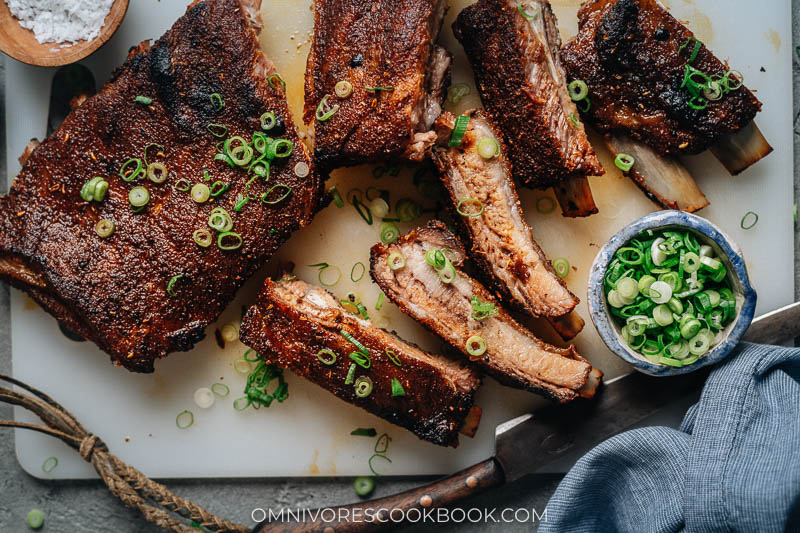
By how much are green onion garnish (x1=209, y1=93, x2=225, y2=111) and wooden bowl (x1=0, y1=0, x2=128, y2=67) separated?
2.03 ft

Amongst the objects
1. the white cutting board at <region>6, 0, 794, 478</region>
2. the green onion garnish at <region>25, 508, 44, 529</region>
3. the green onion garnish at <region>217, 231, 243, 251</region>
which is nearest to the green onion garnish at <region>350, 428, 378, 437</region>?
the white cutting board at <region>6, 0, 794, 478</region>

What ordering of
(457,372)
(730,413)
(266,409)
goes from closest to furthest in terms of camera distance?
(730,413)
(457,372)
(266,409)

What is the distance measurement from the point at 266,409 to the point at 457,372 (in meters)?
1.11

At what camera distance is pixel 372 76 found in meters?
3.12

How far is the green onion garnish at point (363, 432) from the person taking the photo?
11.7 ft

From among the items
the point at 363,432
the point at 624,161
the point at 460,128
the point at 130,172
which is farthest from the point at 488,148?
the point at 130,172

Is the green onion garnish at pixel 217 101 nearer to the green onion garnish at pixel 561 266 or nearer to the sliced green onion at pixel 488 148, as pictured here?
the sliced green onion at pixel 488 148

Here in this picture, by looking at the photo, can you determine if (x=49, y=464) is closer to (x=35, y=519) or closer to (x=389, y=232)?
(x=35, y=519)

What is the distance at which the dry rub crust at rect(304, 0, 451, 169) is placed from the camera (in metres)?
3.10

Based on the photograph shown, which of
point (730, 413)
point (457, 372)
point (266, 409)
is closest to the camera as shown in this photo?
point (730, 413)

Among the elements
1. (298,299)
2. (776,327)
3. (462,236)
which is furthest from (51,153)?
(776,327)

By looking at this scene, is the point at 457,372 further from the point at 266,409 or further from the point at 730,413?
the point at 730,413

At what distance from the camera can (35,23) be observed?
3268 millimetres

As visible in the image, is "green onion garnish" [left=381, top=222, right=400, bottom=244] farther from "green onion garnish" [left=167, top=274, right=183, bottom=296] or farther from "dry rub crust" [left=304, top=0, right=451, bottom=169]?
"green onion garnish" [left=167, top=274, right=183, bottom=296]
